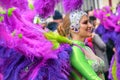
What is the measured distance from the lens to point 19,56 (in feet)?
9.29

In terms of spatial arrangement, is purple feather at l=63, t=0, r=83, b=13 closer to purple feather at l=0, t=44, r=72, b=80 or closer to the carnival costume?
the carnival costume

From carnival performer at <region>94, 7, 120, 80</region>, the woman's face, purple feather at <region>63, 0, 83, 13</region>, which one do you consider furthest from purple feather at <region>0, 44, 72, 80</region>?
carnival performer at <region>94, 7, 120, 80</region>

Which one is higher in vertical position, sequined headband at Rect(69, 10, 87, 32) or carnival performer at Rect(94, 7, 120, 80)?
sequined headband at Rect(69, 10, 87, 32)

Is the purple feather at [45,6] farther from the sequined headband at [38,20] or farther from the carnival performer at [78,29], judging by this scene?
the carnival performer at [78,29]

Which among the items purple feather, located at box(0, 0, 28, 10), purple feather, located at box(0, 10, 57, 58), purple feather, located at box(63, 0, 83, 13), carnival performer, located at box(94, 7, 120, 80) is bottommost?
carnival performer, located at box(94, 7, 120, 80)

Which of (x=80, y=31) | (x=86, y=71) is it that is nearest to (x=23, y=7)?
(x=86, y=71)

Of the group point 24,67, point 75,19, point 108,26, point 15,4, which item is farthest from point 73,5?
point 108,26

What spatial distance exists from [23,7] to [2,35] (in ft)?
1.20

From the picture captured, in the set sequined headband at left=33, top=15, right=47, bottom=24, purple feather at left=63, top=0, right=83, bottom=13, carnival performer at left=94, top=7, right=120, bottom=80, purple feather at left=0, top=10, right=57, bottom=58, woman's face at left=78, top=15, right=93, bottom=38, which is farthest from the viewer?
carnival performer at left=94, top=7, right=120, bottom=80

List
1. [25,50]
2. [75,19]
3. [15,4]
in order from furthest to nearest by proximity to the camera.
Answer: [75,19] < [15,4] < [25,50]

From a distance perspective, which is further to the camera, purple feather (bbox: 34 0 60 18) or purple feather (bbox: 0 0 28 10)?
purple feather (bbox: 34 0 60 18)

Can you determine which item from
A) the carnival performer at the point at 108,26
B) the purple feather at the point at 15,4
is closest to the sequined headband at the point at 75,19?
the purple feather at the point at 15,4

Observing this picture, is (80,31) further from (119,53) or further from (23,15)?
(23,15)

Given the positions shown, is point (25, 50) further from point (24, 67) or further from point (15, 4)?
point (15, 4)
